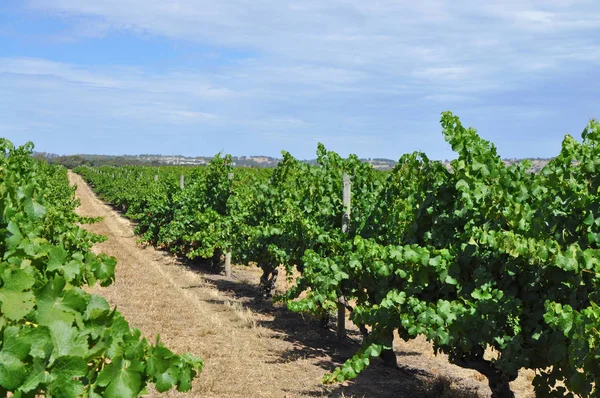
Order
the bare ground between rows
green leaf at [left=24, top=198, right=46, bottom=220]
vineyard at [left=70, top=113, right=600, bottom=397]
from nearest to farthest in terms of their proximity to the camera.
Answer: green leaf at [left=24, top=198, right=46, bottom=220]
vineyard at [left=70, top=113, right=600, bottom=397]
the bare ground between rows

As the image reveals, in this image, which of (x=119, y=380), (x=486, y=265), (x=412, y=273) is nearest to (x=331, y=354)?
(x=412, y=273)

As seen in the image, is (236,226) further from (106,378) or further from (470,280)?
(106,378)

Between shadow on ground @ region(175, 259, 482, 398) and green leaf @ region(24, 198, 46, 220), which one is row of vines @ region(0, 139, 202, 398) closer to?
green leaf @ region(24, 198, 46, 220)

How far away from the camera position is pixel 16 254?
3.41m

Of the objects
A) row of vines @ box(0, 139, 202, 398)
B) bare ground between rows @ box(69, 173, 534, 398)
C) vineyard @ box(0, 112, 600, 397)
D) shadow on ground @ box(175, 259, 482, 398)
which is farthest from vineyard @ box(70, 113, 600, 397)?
row of vines @ box(0, 139, 202, 398)

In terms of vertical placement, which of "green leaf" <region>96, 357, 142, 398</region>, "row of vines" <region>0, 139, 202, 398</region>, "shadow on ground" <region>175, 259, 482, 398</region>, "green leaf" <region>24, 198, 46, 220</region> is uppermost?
"green leaf" <region>24, 198, 46, 220</region>


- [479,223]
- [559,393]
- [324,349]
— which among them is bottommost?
[324,349]

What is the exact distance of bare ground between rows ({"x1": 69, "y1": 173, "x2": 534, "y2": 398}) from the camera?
7258 millimetres

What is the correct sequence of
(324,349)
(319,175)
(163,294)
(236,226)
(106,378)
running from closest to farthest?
(106,378) < (324,349) < (319,175) < (163,294) < (236,226)

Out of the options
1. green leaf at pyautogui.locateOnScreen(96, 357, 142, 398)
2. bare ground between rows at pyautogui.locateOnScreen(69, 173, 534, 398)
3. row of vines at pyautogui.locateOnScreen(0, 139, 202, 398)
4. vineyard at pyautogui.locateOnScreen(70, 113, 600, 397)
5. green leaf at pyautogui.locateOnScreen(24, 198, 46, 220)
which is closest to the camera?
row of vines at pyautogui.locateOnScreen(0, 139, 202, 398)

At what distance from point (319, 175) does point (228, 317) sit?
2.93m

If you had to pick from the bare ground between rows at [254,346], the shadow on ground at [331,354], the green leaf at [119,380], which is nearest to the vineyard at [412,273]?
the green leaf at [119,380]

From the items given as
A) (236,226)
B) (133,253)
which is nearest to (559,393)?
(236,226)

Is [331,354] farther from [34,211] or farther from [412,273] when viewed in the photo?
[34,211]
